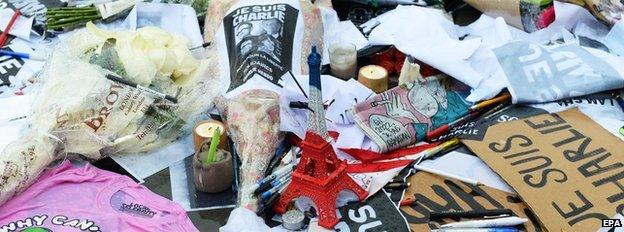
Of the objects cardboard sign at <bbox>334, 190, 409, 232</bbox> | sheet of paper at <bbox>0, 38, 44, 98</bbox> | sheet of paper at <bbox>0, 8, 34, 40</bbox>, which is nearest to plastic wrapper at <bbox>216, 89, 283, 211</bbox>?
cardboard sign at <bbox>334, 190, 409, 232</bbox>

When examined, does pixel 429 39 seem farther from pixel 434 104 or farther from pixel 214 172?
pixel 214 172

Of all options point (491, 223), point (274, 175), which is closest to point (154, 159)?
point (274, 175)

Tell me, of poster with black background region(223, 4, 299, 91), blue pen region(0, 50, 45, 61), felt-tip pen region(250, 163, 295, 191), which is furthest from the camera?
blue pen region(0, 50, 45, 61)

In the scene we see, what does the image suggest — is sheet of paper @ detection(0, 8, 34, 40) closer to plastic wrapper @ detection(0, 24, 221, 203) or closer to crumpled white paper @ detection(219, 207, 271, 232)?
plastic wrapper @ detection(0, 24, 221, 203)

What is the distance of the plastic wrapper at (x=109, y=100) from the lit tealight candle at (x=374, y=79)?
0.53 m

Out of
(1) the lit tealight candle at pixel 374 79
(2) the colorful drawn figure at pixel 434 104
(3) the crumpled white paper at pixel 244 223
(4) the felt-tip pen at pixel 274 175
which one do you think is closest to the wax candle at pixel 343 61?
(1) the lit tealight candle at pixel 374 79

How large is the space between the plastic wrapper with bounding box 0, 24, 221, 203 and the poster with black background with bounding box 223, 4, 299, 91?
0.13m

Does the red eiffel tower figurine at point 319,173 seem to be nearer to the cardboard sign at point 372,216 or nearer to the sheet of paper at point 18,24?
the cardboard sign at point 372,216

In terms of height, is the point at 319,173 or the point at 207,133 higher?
the point at 319,173

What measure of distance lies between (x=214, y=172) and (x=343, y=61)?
0.73 m

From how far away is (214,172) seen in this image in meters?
2.18

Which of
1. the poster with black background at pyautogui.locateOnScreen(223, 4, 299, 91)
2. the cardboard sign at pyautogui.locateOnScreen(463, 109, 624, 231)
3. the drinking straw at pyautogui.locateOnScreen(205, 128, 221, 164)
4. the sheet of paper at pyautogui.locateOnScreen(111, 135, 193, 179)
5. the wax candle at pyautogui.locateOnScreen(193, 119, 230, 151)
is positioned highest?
the poster with black background at pyautogui.locateOnScreen(223, 4, 299, 91)

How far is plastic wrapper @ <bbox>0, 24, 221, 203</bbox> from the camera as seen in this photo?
2.16 meters

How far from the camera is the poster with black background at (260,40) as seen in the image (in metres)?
2.52
